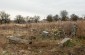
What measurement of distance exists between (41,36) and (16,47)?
258 centimetres

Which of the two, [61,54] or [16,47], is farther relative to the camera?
[16,47]

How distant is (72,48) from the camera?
1091 centimetres

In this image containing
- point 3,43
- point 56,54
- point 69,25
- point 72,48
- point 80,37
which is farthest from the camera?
point 69,25

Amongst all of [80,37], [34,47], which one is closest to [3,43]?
[34,47]

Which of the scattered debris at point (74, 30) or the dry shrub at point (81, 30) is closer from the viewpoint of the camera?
the dry shrub at point (81, 30)

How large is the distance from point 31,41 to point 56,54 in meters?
2.49

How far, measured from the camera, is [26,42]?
1218 cm

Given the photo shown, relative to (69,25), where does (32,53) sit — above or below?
→ below

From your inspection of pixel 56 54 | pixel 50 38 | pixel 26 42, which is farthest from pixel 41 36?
pixel 56 54

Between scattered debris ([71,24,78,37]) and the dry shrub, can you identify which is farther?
scattered debris ([71,24,78,37])

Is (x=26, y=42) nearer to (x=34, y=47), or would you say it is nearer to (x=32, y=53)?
(x=34, y=47)

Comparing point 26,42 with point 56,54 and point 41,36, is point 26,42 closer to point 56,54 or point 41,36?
point 41,36

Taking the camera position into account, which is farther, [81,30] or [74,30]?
[74,30]

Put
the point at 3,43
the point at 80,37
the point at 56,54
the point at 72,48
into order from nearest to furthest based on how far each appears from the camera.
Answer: the point at 56,54 → the point at 72,48 → the point at 3,43 → the point at 80,37
